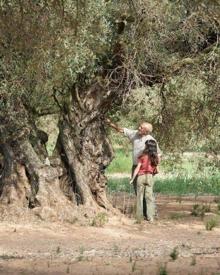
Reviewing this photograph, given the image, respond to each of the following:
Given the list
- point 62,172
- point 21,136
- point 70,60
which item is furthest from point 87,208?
point 70,60

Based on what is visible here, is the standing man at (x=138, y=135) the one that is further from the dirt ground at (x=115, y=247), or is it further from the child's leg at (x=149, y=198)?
the dirt ground at (x=115, y=247)

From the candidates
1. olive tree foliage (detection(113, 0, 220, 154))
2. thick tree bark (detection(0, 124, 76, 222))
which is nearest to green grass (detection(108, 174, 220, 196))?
olive tree foliage (detection(113, 0, 220, 154))

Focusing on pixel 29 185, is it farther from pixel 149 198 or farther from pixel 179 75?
pixel 179 75

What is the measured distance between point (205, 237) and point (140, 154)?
97.7 inches

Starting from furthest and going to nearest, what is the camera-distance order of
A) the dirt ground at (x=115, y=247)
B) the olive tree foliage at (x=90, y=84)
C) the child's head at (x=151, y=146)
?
the child's head at (x=151, y=146) < the olive tree foliage at (x=90, y=84) < the dirt ground at (x=115, y=247)

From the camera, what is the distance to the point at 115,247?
10586 millimetres

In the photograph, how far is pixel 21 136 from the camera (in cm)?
1337

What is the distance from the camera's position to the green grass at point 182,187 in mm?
21406

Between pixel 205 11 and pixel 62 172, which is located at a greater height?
pixel 205 11

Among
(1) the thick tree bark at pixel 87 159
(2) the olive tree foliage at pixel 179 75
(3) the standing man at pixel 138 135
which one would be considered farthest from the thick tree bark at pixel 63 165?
(2) the olive tree foliage at pixel 179 75

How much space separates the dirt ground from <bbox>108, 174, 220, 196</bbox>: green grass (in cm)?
631

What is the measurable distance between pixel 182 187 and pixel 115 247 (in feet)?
39.6

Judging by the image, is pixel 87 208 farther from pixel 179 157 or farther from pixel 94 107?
pixel 179 157

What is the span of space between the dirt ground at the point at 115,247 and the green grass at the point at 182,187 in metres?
6.31
